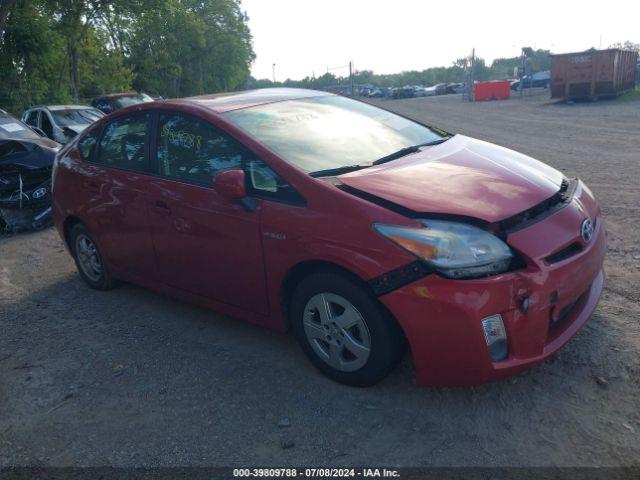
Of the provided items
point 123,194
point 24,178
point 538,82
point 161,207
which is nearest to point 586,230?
point 161,207

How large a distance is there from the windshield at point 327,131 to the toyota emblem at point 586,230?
1324mm

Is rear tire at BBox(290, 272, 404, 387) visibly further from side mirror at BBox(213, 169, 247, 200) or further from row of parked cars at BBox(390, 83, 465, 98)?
row of parked cars at BBox(390, 83, 465, 98)

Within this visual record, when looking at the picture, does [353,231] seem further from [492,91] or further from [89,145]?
[492,91]

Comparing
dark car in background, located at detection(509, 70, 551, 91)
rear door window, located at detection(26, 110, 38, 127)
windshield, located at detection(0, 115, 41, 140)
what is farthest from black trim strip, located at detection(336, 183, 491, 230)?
dark car in background, located at detection(509, 70, 551, 91)

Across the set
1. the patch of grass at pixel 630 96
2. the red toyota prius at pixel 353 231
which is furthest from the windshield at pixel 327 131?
the patch of grass at pixel 630 96

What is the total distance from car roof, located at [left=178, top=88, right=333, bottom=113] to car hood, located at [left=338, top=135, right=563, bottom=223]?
3.80 ft

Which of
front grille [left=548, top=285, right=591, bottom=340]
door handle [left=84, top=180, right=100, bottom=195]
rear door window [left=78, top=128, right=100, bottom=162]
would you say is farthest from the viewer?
rear door window [left=78, top=128, right=100, bottom=162]

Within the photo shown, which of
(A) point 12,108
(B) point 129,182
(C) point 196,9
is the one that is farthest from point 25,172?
(C) point 196,9

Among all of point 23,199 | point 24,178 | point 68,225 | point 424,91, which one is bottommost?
point 424,91

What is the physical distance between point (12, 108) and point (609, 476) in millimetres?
24154

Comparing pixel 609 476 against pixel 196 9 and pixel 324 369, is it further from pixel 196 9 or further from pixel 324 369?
pixel 196 9

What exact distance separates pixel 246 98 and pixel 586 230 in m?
2.57

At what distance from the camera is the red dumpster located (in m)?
36.2

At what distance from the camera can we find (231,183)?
11.0 feet
